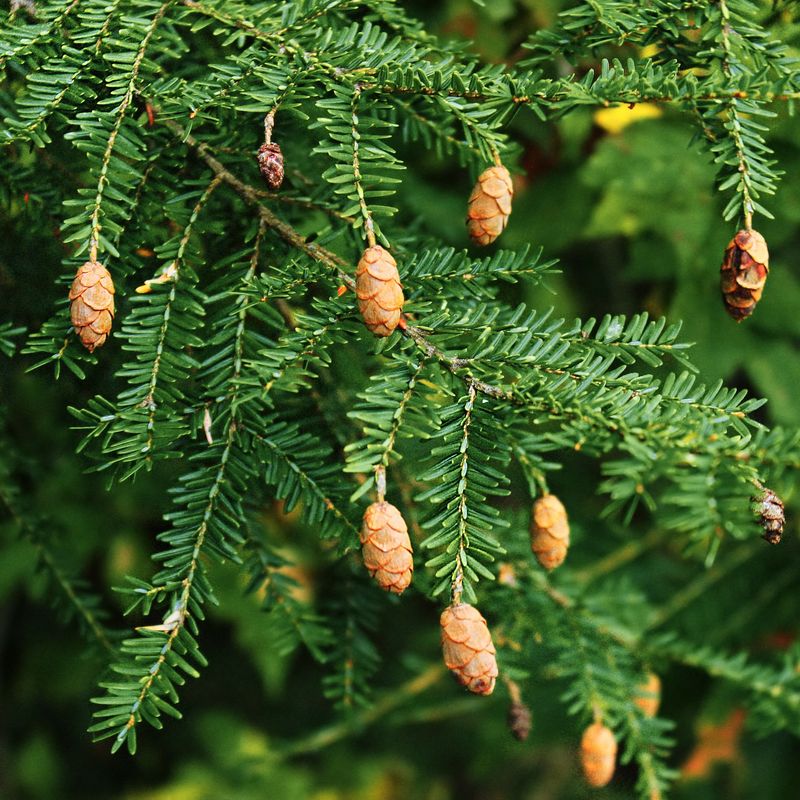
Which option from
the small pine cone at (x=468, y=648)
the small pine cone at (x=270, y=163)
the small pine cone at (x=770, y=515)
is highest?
the small pine cone at (x=270, y=163)

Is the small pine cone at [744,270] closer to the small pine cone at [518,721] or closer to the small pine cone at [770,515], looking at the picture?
the small pine cone at [770,515]

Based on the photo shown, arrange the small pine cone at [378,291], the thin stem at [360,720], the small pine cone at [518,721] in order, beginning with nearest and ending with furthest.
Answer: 1. the small pine cone at [378,291]
2. the small pine cone at [518,721]
3. the thin stem at [360,720]

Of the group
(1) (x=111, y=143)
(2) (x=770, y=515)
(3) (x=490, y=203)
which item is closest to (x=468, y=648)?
(2) (x=770, y=515)

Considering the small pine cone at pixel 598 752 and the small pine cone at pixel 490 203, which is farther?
the small pine cone at pixel 598 752

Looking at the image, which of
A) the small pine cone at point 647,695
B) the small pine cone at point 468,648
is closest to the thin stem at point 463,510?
the small pine cone at point 468,648

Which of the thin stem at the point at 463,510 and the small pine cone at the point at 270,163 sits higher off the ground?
the small pine cone at the point at 270,163

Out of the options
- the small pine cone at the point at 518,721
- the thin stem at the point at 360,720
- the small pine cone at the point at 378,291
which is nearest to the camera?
the small pine cone at the point at 378,291
